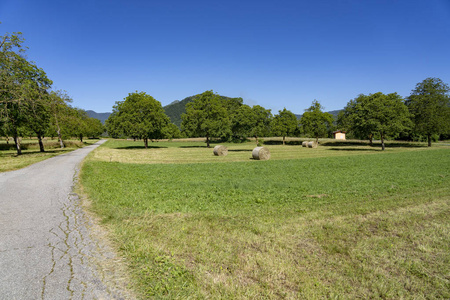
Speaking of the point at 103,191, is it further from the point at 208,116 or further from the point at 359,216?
the point at 208,116

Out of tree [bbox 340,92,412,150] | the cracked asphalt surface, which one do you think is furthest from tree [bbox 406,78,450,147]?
the cracked asphalt surface

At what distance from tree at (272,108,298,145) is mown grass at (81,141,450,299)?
57373 mm

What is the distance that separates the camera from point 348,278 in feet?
14.0

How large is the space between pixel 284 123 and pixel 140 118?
143 feet

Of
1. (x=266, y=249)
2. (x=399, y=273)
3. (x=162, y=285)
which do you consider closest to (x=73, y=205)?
(x=162, y=285)

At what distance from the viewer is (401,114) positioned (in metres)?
42.4

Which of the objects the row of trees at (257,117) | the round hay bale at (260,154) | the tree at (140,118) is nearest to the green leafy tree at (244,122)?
the row of trees at (257,117)

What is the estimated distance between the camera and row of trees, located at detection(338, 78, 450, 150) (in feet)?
134

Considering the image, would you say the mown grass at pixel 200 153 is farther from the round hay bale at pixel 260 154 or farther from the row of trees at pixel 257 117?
the row of trees at pixel 257 117

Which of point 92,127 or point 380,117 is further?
point 92,127

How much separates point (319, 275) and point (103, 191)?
9752 millimetres

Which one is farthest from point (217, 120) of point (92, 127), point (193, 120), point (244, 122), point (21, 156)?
point (92, 127)

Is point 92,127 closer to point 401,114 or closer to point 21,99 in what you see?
point 21,99

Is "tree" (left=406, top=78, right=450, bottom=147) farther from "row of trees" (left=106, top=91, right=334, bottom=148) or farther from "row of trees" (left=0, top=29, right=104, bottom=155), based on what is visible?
"row of trees" (left=0, top=29, right=104, bottom=155)
